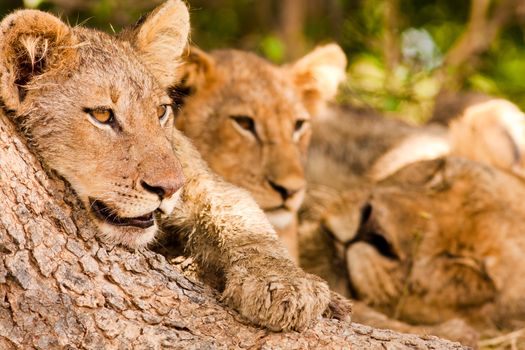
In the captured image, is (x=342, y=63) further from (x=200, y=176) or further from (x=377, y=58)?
(x=377, y=58)

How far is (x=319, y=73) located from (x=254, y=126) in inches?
32.1

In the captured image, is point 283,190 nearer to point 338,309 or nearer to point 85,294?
point 338,309

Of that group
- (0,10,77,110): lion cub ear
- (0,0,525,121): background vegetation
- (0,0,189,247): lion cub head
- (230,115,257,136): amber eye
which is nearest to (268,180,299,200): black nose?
(230,115,257,136): amber eye

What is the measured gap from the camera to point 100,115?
2.75m

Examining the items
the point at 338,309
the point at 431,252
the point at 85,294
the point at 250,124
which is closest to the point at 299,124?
the point at 250,124

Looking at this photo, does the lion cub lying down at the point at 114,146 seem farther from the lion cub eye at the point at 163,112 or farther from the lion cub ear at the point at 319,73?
the lion cub ear at the point at 319,73

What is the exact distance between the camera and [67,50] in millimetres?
2766

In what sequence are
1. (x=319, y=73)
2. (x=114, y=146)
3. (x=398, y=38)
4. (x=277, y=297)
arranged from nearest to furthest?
1. (x=277, y=297)
2. (x=114, y=146)
3. (x=319, y=73)
4. (x=398, y=38)

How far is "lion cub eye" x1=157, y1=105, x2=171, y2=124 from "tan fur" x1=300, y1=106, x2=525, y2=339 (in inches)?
58.1

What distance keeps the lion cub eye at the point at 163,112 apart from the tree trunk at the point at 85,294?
0.61 metres

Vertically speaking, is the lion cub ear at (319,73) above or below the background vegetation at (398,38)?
below

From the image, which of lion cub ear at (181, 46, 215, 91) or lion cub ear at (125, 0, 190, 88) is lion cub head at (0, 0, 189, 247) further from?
lion cub ear at (181, 46, 215, 91)

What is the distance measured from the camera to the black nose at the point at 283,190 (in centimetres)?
394

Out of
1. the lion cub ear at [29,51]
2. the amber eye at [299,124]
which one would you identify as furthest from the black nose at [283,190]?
the lion cub ear at [29,51]
